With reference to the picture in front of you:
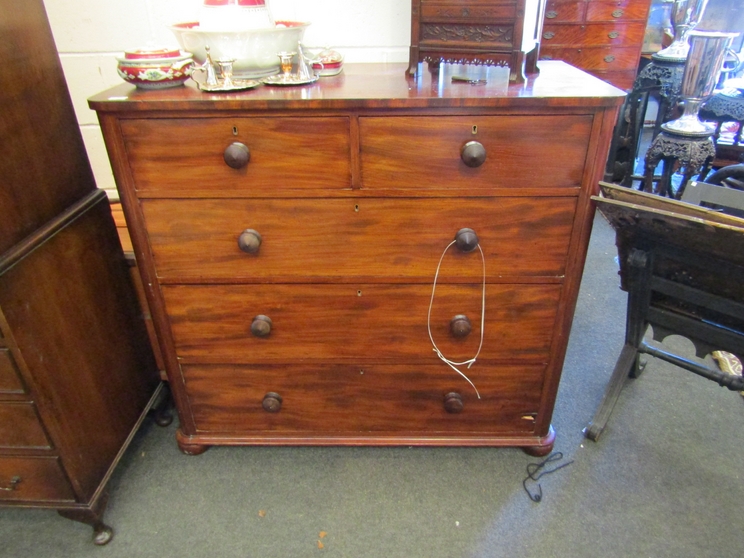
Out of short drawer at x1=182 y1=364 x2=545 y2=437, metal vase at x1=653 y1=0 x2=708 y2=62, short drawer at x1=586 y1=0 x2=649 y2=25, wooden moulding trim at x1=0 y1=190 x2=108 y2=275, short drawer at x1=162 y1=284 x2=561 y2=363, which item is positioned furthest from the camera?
short drawer at x1=586 y1=0 x2=649 y2=25

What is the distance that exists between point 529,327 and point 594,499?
52 cm

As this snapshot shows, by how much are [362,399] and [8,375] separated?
0.82 meters

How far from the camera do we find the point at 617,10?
111 inches

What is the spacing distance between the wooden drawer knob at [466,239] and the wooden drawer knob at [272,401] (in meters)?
0.65

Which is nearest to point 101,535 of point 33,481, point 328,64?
point 33,481

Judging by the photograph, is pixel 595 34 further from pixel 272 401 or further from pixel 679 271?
pixel 272 401

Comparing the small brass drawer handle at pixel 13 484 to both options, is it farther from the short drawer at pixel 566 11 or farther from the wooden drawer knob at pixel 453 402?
the short drawer at pixel 566 11

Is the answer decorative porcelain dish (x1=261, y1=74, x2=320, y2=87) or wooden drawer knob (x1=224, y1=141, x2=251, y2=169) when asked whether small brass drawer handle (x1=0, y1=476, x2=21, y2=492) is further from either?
decorative porcelain dish (x1=261, y1=74, x2=320, y2=87)

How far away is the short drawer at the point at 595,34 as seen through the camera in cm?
288

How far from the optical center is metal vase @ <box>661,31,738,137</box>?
5.77ft

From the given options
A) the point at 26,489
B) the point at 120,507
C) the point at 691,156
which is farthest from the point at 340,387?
the point at 691,156

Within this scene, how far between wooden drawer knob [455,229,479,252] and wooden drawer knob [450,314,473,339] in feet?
0.64

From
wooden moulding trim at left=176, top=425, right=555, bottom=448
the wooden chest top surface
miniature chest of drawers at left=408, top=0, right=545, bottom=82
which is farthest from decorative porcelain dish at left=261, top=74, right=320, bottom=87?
wooden moulding trim at left=176, top=425, right=555, bottom=448

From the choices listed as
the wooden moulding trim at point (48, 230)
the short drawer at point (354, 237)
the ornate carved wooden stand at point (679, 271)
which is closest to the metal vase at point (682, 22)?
the ornate carved wooden stand at point (679, 271)
